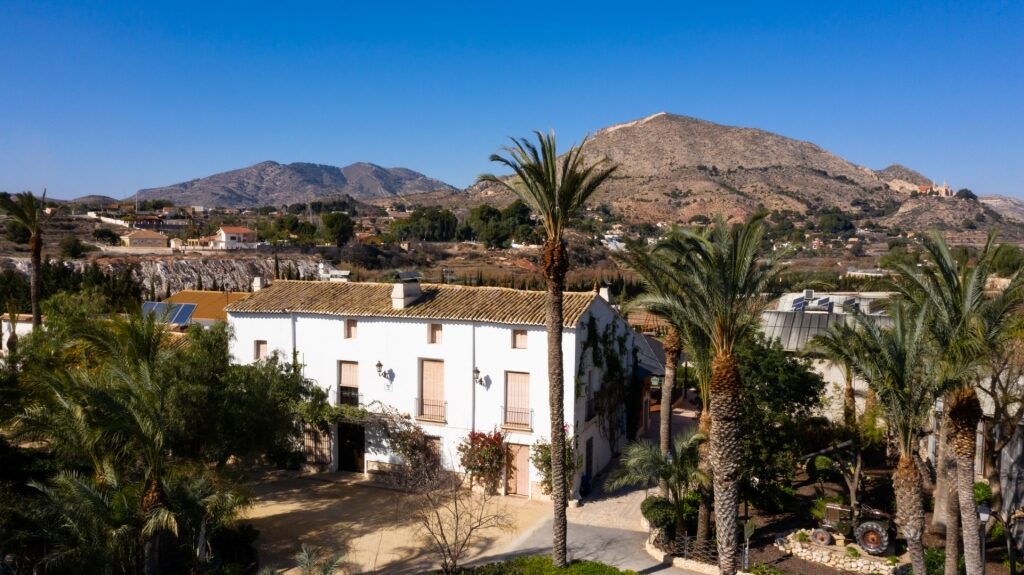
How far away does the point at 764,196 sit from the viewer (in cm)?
15075

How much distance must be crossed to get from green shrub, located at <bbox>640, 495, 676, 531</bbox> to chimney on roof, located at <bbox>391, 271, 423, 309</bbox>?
31.2ft

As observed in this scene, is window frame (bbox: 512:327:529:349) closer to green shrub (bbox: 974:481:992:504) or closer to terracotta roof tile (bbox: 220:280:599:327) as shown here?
terracotta roof tile (bbox: 220:280:599:327)

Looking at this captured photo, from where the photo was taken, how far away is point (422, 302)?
74.4 feet

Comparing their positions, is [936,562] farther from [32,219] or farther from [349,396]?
[32,219]

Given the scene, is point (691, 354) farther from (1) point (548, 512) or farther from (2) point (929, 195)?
(2) point (929, 195)

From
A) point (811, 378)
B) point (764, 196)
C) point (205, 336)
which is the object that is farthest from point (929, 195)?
point (205, 336)

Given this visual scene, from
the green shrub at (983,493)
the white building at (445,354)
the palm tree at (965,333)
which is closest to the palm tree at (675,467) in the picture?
the white building at (445,354)

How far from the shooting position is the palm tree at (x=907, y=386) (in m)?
12.4

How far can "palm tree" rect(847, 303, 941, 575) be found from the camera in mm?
12359

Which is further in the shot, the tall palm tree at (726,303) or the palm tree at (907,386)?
the tall palm tree at (726,303)

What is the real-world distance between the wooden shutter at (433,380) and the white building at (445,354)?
3 centimetres

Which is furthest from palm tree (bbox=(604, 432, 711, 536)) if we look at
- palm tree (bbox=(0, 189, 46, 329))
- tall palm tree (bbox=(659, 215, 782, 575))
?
palm tree (bbox=(0, 189, 46, 329))

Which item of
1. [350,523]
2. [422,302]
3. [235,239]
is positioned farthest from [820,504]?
[235,239]

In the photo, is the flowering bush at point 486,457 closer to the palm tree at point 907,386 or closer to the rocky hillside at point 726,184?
the palm tree at point 907,386
